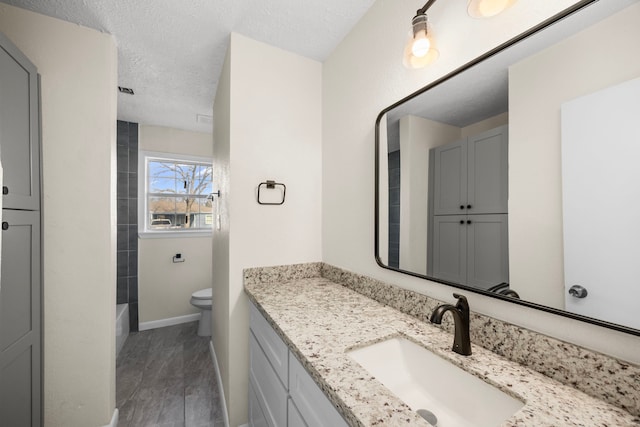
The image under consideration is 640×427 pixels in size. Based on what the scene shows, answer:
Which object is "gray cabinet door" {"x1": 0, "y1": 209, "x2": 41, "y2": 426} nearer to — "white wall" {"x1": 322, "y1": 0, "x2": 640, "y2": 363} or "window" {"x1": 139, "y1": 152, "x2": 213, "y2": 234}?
"white wall" {"x1": 322, "y1": 0, "x2": 640, "y2": 363}

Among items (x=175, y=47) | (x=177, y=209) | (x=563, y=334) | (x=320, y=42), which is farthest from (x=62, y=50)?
(x=563, y=334)

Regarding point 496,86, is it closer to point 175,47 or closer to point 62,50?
point 175,47

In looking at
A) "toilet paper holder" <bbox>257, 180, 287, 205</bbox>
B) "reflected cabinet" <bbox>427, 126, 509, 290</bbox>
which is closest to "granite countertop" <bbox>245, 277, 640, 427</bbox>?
"reflected cabinet" <bbox>427, 126, 509, 290</bbox>

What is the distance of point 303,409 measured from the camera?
790mm

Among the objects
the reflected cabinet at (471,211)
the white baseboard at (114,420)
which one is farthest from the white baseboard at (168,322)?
the reflected cabinet at (471,211)

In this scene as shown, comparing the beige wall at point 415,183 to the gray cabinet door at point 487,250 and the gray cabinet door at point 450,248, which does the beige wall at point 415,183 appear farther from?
the gray cabinet door at point 487,250

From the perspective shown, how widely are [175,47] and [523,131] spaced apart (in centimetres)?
200

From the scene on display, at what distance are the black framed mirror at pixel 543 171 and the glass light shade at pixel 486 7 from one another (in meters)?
0.10

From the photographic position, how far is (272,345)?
1.08 m

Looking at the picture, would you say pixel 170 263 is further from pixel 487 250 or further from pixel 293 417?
pixel 487 250

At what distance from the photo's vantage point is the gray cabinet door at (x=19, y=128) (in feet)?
3.72

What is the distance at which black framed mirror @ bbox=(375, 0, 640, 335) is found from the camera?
0.57 meters

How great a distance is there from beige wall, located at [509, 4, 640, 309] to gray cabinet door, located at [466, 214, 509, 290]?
0.08 ft

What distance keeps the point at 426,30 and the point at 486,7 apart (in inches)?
6.8
